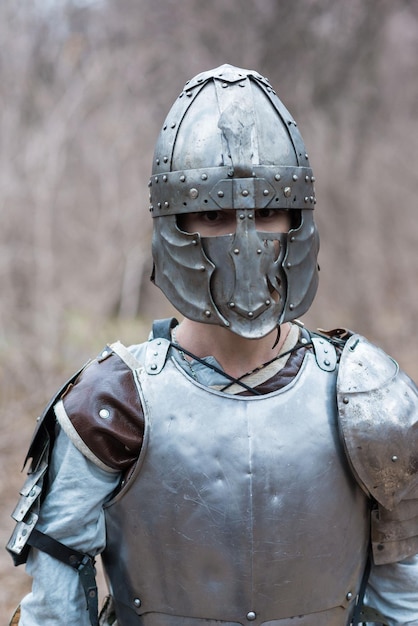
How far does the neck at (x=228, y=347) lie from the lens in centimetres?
194

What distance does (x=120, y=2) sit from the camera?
25.3ft

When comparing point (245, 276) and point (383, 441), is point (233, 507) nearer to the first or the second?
point (383, 441)

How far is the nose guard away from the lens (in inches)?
70.8

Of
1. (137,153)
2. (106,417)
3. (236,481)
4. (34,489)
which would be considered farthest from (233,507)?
(137,153)

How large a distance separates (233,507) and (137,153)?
5.83 m

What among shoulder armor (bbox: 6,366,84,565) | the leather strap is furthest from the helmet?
the leather strap

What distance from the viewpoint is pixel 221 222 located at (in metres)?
1.87

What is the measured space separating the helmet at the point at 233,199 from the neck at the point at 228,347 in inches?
4.6

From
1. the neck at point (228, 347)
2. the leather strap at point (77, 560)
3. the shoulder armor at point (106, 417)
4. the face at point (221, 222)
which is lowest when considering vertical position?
the leather strap at point (77, 560)

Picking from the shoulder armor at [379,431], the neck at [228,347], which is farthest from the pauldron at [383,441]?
the neck at [228,347]

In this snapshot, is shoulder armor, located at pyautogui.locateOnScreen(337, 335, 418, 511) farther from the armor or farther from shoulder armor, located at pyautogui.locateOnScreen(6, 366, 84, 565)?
shoulder armor, located at pyautogui.locateOnScreen(6, 366, 84, 565)

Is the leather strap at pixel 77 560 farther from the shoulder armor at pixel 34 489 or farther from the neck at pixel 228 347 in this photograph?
the neck at pixel 228 347

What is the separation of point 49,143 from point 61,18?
44.1 inches

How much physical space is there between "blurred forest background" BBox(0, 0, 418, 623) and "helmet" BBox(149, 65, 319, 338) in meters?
3.53
